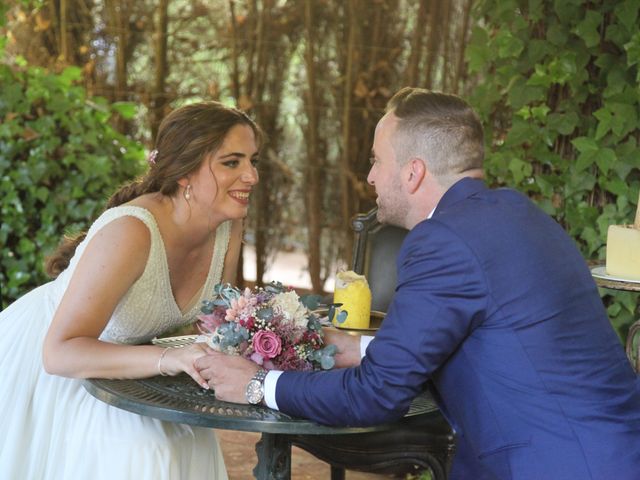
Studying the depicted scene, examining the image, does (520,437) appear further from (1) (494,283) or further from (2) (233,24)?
(2) (233,24)

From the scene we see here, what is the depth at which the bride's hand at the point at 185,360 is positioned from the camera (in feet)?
7.02

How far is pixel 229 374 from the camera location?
6.73 feet

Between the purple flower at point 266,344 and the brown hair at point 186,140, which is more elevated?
the brown hair at point 186,140

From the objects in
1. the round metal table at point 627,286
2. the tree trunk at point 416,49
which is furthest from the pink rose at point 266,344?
the tree trunk at point 416,49

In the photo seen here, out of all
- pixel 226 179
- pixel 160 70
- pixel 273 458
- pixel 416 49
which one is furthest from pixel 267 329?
pixel 160 70

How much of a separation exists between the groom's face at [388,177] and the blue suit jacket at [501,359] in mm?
146

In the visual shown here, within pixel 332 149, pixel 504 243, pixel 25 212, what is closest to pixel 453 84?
pixel 332 149

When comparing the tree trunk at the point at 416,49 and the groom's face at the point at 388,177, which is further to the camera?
the tree trunk at the point at 416,49

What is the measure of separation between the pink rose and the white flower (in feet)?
0.25

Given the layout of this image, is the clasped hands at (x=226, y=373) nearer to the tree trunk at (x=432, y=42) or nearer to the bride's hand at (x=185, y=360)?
the bride's hand at (x=185, y=360)

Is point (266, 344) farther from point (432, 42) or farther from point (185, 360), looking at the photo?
point (432, 42)

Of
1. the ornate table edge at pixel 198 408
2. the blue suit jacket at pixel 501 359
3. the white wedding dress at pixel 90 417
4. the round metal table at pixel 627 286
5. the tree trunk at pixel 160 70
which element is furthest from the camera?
the tree trunk at pixel 160 70

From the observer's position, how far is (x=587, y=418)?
181cm

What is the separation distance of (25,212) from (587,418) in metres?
3.35
